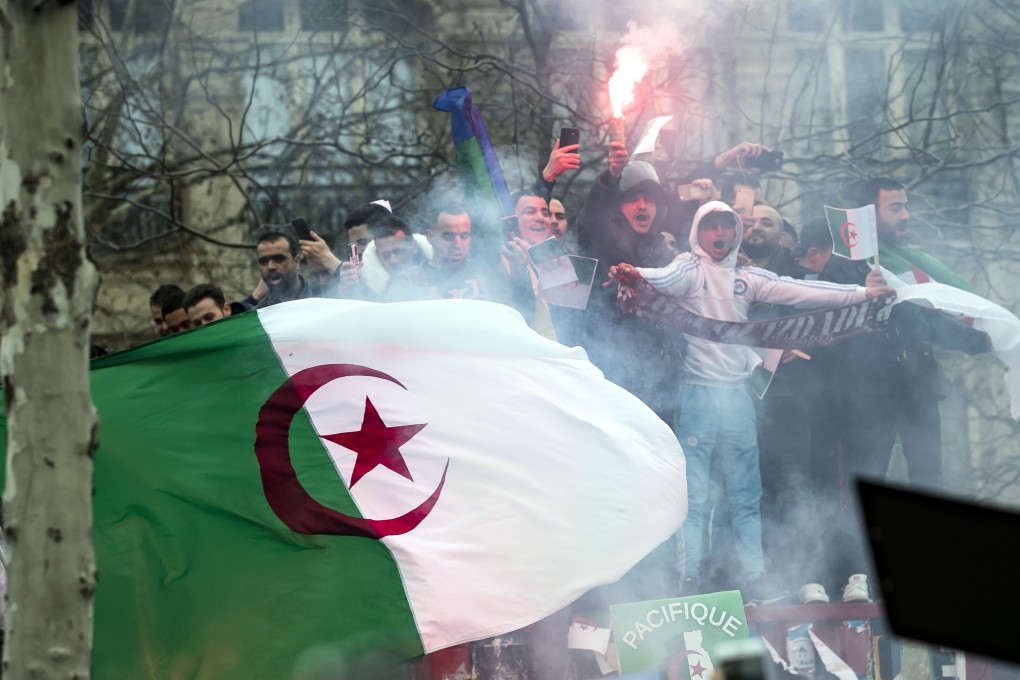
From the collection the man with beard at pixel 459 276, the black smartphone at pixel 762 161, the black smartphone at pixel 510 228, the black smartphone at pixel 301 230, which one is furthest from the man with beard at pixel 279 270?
the black smartphone at pixel 762 161

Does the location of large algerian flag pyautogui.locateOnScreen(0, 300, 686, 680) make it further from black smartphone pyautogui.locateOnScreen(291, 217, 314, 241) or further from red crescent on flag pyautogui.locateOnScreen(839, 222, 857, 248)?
red crescent on flag pyautogui.locateOnScreen(839, 222, 857, 248)

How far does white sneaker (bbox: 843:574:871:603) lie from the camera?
6602 mm

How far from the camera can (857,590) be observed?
6.64 metres

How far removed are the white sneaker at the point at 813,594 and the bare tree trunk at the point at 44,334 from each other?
375cm

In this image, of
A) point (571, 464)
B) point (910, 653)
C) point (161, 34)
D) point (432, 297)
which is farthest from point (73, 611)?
point (161, 34)

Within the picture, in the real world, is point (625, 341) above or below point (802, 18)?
below

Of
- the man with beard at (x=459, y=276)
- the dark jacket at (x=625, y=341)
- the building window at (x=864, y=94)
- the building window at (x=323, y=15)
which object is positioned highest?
the building window at (x=323, y=15)

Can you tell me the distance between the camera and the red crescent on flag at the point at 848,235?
7301 millimetres

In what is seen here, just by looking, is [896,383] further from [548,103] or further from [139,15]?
[139,15]

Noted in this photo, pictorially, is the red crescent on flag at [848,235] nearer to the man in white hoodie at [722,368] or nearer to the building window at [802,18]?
the man in white hoodie at [722,368]

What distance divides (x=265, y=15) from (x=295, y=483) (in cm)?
853

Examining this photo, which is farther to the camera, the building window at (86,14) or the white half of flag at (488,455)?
the building window at (86,14)

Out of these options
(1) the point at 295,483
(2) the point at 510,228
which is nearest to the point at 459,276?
(2) the point at 510,228

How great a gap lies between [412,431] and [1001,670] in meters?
3.07
